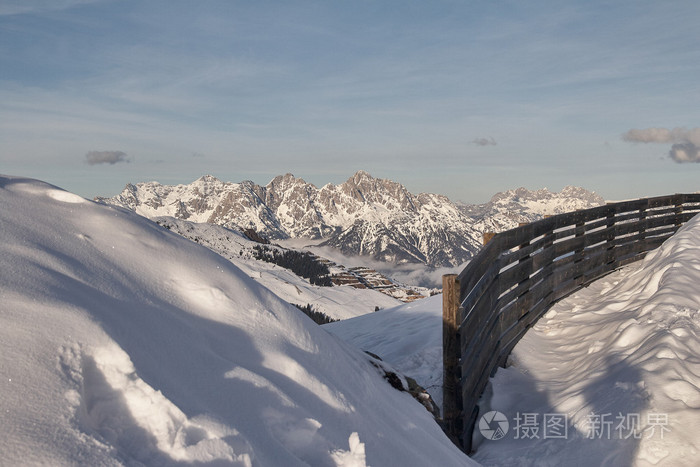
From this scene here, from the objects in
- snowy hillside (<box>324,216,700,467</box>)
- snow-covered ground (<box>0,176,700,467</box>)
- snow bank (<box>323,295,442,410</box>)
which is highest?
snow-covered ground (<box>0,176,700,467</box>)

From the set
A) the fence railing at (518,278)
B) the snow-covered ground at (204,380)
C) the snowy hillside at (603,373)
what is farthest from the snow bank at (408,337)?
the snow-covered ground at (204,380)

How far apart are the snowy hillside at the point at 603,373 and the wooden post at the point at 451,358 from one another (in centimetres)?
59

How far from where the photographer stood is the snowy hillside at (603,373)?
443 centimetres

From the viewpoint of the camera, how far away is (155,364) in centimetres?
226

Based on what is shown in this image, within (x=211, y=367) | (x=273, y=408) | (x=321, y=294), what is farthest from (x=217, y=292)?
(x=321, y=294)

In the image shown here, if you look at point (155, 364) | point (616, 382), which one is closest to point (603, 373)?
point (616, 382)

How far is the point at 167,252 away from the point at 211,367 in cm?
116

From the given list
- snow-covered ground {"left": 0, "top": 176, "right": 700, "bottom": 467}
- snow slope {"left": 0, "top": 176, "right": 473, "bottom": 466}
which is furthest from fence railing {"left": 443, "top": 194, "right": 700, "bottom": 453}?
snow slope {"left": 0, "top": 176, "right": 473, "bottom": 466}

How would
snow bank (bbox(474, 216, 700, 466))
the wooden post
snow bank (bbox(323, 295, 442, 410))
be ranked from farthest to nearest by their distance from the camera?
1. snow bank (bbox(323, 295, 442, 410))
2. the wooden post
3. snow bank (bbox(474, 216, 700, 466))

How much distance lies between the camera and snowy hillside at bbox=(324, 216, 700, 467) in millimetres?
4430

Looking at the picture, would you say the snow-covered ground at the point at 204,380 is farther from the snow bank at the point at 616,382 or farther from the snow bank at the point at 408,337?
the snow bank at the point at 408,337

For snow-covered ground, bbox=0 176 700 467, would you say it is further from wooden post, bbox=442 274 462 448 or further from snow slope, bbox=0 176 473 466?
wooden post, bbox=442 274 462 448

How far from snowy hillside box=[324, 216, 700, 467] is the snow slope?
175 centimetres

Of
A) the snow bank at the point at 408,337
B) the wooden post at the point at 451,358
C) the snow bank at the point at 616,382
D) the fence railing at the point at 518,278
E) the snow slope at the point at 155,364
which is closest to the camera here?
the snow slope at the point at 155,364
